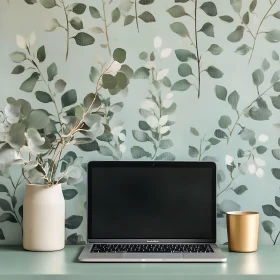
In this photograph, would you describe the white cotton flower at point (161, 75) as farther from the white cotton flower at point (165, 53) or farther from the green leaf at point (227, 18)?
the green leaf at point (227, 18)

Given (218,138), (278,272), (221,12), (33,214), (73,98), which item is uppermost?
(221,12)

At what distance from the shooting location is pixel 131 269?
1560 mm

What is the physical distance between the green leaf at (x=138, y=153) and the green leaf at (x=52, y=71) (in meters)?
0.38

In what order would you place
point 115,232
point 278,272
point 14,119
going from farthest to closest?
point 115,232
point 14,119
point 278,272

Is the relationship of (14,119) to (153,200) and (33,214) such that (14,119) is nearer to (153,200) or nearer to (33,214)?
(33,214)

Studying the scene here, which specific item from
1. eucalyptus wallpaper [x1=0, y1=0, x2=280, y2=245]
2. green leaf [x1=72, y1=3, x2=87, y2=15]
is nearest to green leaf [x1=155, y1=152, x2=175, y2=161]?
eucalyptus wallpaper [x1=0, y1=0, x2=280, y2=245]

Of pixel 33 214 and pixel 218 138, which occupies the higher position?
pixel 218 138

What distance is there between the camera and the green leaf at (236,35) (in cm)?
196

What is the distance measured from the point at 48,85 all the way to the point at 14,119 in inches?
11.2

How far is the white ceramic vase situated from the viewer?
1799mm

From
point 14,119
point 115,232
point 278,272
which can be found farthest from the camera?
point 115,232

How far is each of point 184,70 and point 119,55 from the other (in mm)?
238

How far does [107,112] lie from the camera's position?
196 cm

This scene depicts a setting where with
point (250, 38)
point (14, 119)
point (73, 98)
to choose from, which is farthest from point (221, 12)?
point (14, 119)
